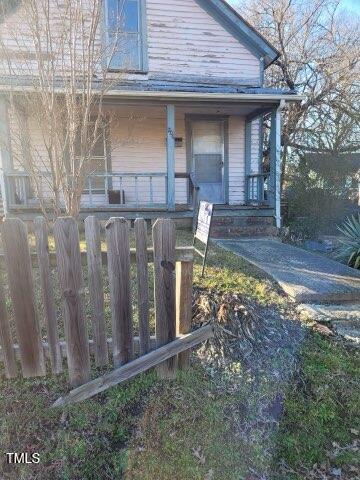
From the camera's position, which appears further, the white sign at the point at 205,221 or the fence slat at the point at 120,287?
the white sign at the point at 205,221

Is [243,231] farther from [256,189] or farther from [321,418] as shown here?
[321,418]

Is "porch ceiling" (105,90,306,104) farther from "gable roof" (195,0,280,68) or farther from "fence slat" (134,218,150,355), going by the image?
"fence slat" (134,218,150,355)

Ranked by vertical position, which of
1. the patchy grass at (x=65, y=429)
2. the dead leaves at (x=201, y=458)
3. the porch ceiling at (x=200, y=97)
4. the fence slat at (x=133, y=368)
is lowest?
the dead leaves at (x=201, y=458)

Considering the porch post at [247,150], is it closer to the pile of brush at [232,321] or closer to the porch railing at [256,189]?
the porch railing at [256,189]

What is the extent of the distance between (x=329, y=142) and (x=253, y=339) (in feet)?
40.8

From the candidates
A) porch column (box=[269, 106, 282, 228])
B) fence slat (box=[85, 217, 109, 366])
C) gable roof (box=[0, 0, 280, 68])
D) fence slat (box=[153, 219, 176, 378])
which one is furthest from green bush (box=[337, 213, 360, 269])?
gable roof (box=[0, 0, 280, 68])

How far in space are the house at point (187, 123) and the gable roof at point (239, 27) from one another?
3 centimetres

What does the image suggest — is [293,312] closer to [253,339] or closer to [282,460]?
[253,339]

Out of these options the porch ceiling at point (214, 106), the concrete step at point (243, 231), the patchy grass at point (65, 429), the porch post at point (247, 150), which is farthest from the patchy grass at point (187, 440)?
the porch post at point (247, 150)

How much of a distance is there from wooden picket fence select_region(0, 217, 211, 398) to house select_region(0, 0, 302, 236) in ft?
19.4

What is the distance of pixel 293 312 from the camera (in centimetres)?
375

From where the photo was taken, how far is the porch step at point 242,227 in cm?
835

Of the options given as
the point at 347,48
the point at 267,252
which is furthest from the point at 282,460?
the point at 347,48

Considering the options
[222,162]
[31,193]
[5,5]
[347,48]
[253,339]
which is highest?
[347,48]
